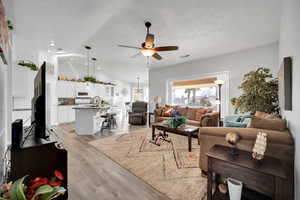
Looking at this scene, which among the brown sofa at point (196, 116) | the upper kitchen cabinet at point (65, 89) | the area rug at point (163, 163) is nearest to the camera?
the area rug at point (163, 163)

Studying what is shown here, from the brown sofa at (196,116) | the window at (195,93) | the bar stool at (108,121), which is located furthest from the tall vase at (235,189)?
the bar stool at (108,121)

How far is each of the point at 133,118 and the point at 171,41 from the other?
12.1 feet

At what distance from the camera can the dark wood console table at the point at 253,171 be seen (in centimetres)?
108

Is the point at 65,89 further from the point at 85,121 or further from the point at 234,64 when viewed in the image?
the point at 234,64

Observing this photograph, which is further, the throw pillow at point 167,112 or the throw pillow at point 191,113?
the throw pillow at point 167,112

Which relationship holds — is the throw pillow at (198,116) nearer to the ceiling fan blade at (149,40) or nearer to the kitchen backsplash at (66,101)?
the ceiling fan blade at (149,40)

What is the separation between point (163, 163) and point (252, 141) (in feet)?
4.93

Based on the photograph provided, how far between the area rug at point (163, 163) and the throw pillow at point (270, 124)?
1.09 meters

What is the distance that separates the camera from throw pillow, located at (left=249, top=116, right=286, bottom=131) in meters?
1.56

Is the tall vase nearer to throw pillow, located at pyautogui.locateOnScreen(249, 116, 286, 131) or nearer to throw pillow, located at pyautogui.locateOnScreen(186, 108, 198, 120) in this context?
throw pillow, located at pyautogui.locateOnScreen(249, 116, 286, 131)

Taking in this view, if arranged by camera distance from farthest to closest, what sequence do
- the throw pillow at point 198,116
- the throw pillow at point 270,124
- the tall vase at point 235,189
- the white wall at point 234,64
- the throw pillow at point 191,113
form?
the throw pillow at point 191,113
the throw pillow at point 198,116
the white wall at point 234,64
the throw pillow at point 270,124
the tall vase at point 235,189

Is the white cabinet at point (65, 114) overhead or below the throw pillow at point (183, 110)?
below

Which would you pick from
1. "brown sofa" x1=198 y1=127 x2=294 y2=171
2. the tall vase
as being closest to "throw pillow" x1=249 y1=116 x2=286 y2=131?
"brown sofa" x1=198 y1=127 x2=294 y2=171

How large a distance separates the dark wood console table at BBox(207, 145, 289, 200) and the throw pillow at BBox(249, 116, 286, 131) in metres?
0.43
